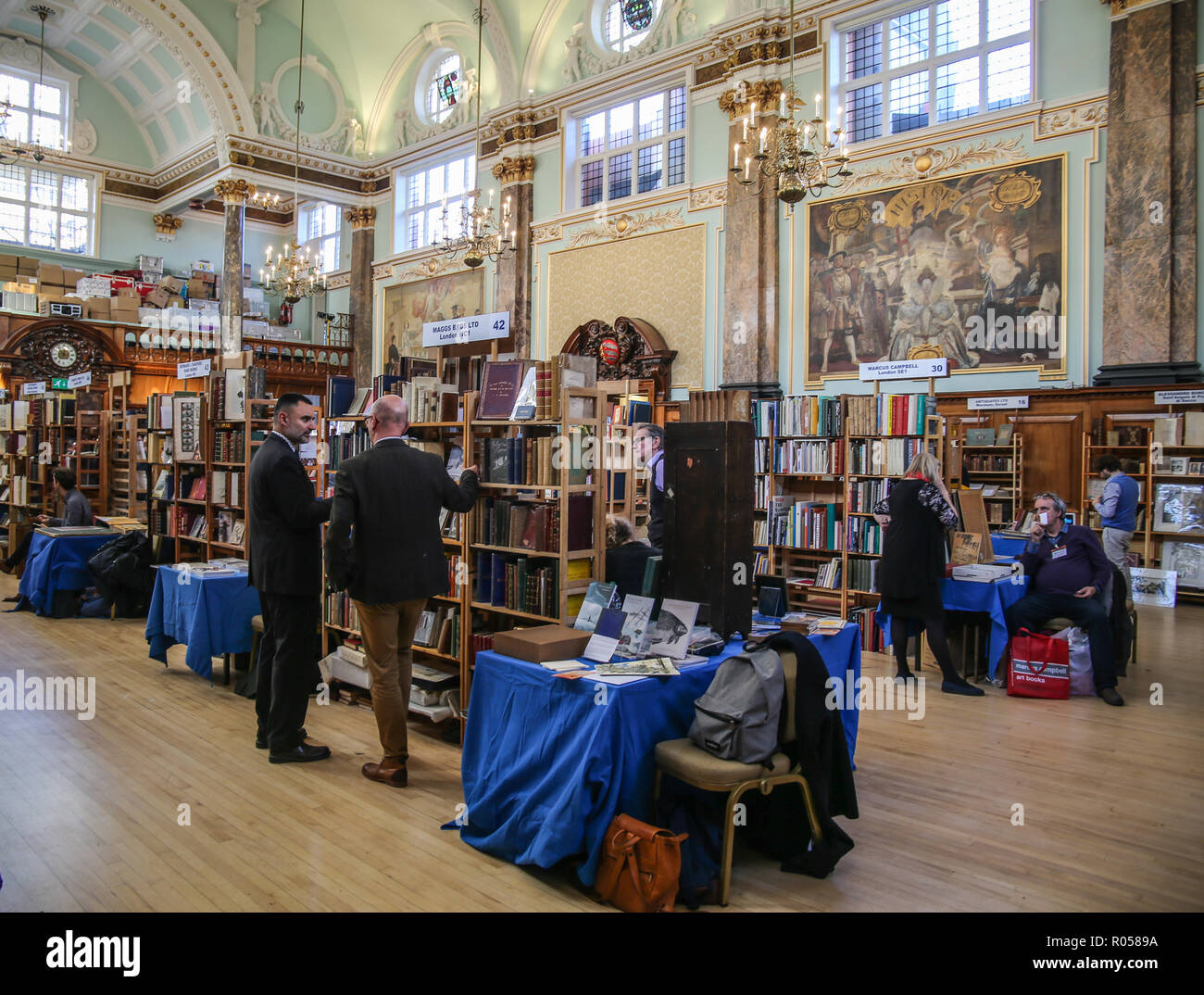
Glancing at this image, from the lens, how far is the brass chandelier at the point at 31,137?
562 inches

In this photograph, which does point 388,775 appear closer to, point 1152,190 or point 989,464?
point 989,464

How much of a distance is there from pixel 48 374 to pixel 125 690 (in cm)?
1285

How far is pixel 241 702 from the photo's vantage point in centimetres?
555

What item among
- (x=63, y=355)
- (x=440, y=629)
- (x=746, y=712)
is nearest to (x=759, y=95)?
(x=440, y=629)

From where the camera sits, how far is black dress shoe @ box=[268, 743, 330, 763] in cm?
438

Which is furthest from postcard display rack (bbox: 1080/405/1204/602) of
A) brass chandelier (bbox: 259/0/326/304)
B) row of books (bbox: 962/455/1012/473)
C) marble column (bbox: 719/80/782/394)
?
brass chandelier (bbox: 259/0/326/304)

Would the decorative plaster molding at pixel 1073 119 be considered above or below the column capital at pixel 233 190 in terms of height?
below

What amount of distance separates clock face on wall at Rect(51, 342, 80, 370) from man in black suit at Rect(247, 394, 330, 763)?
14.2m

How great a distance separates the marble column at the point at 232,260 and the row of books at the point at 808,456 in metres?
12.2

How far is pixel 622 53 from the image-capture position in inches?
514

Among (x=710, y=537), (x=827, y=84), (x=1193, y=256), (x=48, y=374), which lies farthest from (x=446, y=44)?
(x=710, y=537)

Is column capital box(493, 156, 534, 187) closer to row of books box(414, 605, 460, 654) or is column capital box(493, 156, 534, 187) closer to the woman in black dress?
the woman in black dress

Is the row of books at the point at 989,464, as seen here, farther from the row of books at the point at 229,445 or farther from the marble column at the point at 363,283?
the marble column at the point at 363,283

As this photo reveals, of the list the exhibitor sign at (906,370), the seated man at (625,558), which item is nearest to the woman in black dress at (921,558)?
the exhibitor sign at (906,370)
